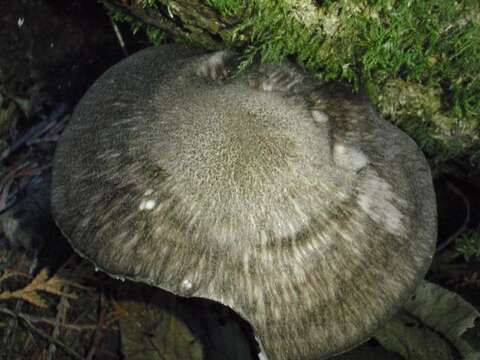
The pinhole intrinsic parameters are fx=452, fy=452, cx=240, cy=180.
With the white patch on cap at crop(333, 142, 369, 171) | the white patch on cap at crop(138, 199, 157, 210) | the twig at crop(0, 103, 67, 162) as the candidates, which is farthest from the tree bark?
the twig at crop(0, 103, 67, 162)

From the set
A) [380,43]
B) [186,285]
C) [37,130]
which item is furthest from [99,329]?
[380,43]

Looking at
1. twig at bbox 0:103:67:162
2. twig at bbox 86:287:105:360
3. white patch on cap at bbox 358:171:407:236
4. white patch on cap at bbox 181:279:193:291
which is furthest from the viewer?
twig at bbox 0:103:67:162

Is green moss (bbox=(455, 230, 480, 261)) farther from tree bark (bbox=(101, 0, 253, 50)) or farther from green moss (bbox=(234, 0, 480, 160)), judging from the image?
tree bark (bbox=(101, 0, 253, 50))

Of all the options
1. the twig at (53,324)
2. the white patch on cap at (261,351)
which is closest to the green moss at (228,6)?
the white patch on cap at (261,351)

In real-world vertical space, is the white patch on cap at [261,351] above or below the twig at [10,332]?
above

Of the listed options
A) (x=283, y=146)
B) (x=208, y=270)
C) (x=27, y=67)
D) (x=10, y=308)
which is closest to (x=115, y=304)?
(x=10, y=308)

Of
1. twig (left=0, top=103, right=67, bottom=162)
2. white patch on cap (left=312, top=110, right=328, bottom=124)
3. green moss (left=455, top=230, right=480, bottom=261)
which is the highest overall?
white patch on cap (left=312, top=110, right=328, bottom=124)

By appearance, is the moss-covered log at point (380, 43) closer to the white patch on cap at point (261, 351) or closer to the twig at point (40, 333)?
the white patch on cap at point (261, 351)

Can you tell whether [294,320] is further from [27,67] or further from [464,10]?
[27,67]
